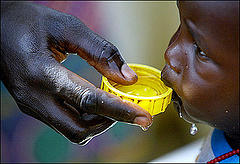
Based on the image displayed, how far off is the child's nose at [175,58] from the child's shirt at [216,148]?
25cm

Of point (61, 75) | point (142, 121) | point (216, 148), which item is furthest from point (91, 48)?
point (216, 148)

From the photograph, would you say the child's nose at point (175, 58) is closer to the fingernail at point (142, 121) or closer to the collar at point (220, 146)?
the fingernail at point (142, 121)

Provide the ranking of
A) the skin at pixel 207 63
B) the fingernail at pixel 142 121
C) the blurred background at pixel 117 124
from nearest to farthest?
the skin at pixel 207 63
the fingernail at pixel 142 121
the blurred background at pixel 117 124

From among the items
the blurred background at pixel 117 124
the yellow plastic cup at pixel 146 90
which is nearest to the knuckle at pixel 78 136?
the yellow plastic cup at pixel 146 90

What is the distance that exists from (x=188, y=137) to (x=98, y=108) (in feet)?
2.47

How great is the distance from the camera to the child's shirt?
2.42 feet

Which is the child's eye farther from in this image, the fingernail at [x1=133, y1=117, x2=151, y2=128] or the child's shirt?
the child's shirt

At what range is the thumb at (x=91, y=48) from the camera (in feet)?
2.33

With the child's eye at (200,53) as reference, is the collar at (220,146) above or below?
below

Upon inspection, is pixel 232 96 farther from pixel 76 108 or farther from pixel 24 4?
pixel 24 4

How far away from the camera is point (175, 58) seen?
1.95ft

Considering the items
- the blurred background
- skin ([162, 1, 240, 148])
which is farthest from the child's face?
the blurred background

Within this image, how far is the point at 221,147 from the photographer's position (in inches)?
30.2

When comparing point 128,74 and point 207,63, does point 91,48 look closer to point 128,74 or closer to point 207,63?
point 128,74
